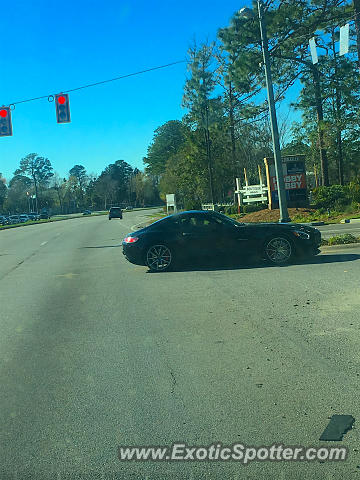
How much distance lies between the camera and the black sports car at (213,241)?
39.7ft

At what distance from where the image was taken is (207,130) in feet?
145

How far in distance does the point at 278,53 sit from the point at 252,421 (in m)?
29.5

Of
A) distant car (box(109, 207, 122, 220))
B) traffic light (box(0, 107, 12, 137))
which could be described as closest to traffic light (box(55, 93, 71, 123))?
traffic light (box(0, 107, 12, 137))

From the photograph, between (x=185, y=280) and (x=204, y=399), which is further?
(x=185, y=280)

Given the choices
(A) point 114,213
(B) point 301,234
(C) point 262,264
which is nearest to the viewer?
(B) point 301,234

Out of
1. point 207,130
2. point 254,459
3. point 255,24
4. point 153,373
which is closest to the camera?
point 254,459

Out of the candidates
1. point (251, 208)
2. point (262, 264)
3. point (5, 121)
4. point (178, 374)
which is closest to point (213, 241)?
point (262, 264)

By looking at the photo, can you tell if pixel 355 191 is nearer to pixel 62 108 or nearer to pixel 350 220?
pixel 350 220

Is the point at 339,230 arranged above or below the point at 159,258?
below

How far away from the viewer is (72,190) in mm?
167875

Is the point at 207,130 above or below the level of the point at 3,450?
above

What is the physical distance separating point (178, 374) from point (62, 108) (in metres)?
18.5

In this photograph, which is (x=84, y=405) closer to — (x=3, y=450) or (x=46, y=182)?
(x=3, y=450)

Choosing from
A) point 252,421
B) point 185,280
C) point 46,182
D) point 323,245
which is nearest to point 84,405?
point 252,421
